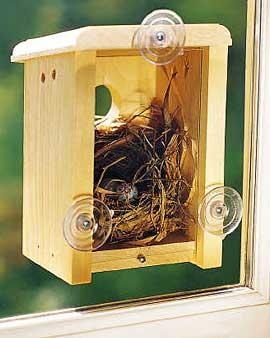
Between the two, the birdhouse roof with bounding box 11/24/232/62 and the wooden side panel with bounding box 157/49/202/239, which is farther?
the wooden side panel with bounding box 157/49/202/239

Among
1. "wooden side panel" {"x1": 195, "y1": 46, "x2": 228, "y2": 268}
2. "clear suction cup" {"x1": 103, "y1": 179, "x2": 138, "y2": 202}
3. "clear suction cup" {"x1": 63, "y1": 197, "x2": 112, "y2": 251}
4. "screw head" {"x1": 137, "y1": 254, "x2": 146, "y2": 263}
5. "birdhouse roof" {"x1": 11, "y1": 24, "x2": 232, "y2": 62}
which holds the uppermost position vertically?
"birdhouse roof" {"x1": 11, "y1": 24, "x2": 232, "y2": 62}

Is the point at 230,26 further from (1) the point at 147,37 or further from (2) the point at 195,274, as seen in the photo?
(2) the point at 195,274

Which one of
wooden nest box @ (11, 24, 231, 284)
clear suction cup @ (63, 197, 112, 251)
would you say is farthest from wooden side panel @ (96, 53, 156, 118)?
clear suction cup @ (63, 197, 112, 251)

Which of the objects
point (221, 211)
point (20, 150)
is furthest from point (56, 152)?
point (221, 211)

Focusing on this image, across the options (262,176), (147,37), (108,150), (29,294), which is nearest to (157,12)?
(147,37)

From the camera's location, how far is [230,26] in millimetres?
1439

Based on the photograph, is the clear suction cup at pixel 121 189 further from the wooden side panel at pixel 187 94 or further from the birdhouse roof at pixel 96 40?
the birdhouse roof at pixel 96 40

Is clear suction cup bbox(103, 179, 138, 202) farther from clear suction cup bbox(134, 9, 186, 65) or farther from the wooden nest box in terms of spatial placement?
clear suction cup bbox(134, 9, 186, 65)

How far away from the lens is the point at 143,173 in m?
1.29

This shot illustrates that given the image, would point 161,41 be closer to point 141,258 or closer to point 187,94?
point 187,94

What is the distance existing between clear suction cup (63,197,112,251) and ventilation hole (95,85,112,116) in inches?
5.3

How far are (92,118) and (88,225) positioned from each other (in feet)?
0.55

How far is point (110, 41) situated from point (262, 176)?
0.45 m

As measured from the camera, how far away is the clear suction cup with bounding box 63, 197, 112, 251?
125cm
